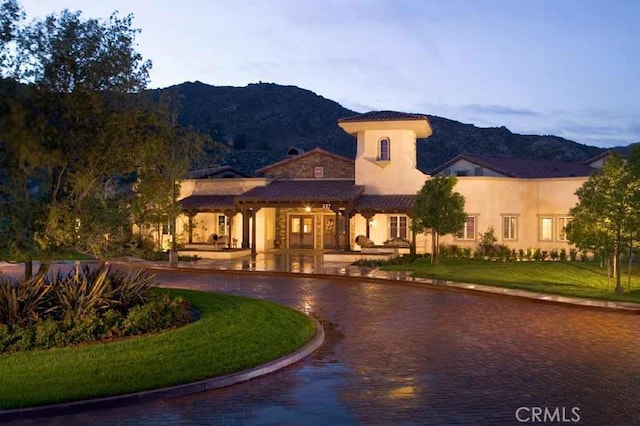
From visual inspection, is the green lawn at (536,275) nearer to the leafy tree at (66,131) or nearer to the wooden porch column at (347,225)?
the wooden porch column at (347,225)

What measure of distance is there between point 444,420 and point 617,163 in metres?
15.3

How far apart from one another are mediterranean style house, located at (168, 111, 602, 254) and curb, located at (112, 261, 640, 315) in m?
7.68

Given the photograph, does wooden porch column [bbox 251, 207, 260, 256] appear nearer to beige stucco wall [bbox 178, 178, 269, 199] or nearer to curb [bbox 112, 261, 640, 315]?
beige stucco wall [bbox 178, 178, 269, 199]

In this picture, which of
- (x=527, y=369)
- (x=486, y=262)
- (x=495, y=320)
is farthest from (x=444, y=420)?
(x=486, y=262)

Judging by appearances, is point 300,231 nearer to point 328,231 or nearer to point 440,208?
point 328,231

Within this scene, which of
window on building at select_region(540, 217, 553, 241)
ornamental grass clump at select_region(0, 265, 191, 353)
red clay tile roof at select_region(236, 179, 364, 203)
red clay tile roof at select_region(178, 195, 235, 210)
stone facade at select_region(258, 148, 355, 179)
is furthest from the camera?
stone facade at select_region(258, 148, 355, 179)

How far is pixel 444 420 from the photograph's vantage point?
7.50 m

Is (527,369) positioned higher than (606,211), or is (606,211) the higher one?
(606,211)

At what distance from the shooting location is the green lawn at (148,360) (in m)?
8.45

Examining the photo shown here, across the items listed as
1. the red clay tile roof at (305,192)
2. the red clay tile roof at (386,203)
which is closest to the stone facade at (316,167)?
the red clay tile roof at (305,192)

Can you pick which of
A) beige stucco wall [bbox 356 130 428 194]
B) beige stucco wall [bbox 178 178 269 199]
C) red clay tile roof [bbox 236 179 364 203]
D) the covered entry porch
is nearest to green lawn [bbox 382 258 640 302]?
the covered entry porch

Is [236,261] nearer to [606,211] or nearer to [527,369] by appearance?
[606,211]

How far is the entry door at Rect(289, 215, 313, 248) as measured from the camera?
38406mm

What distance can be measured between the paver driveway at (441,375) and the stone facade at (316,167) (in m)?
22.1
